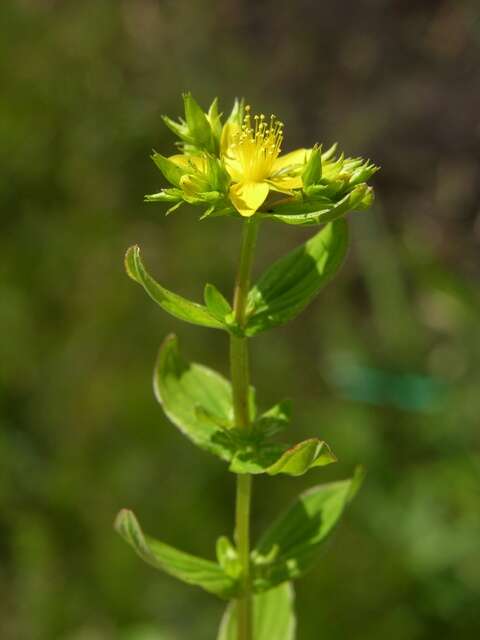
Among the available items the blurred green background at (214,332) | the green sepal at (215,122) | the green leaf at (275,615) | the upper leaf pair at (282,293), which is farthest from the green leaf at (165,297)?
the blurred green background at (214,332)

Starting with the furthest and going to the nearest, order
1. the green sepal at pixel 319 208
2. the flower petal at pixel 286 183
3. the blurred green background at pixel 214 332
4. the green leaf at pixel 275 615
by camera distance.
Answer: the blurred green background at pixel 214 332, the green leaf at pixel 275 615, the flower petal at pixel 286 183, the green sepal at pixel 319 208

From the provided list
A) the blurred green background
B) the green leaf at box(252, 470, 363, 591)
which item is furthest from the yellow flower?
the blurred green background

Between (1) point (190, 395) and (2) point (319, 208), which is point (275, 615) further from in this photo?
(2) point (319, 208)

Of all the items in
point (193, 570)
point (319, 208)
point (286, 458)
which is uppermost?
point (319, 208)

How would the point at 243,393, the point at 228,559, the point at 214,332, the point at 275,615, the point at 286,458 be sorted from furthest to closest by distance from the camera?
the point at 214,332 < the point at 275,615 < the point at 228,559 < the point at 243,393 < the point at 286,458


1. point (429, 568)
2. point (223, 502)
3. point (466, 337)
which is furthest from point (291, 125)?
point (429, 568)

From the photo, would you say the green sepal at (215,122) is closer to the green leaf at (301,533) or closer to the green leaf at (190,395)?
the green leaf at (190,395)

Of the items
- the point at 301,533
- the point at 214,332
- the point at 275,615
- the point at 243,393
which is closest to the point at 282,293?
the point at 243,393
